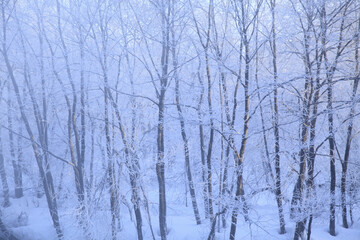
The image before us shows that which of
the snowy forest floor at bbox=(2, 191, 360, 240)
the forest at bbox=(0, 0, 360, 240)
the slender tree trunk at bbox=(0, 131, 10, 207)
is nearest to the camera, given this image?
the forest at bbox=(0, 0, 360, 240)

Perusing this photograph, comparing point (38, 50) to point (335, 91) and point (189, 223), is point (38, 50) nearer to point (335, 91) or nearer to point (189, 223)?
point (189, 223)

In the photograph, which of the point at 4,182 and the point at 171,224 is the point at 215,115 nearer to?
the point at 171,224

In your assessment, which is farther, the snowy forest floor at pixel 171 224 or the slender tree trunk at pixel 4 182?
the slender tree trunk at pixel 4 182

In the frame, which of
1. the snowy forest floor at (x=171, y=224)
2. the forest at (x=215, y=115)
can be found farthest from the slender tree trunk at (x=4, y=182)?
the forest at (x=215, y=115)

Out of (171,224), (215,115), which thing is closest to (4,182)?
(171,224)

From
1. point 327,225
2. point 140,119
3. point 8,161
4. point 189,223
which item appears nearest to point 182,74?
point 140,119

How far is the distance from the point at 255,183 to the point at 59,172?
8.57 metres

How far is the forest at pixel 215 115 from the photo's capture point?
20.7ft

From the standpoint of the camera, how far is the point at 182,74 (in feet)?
31.9

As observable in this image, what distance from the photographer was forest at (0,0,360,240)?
6.30 metres

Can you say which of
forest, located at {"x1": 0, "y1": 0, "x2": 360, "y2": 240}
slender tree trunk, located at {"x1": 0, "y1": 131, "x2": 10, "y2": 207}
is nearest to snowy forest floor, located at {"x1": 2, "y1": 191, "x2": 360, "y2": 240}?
forest, located at {"x1": 0, "y1": 0, "x2": 360, "y2": 240}

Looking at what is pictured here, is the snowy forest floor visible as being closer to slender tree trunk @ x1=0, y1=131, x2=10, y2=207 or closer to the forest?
the forest

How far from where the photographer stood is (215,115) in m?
6.35

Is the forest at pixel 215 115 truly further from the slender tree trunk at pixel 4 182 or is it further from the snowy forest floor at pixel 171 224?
the slender tree trunk at pixel 4 182
